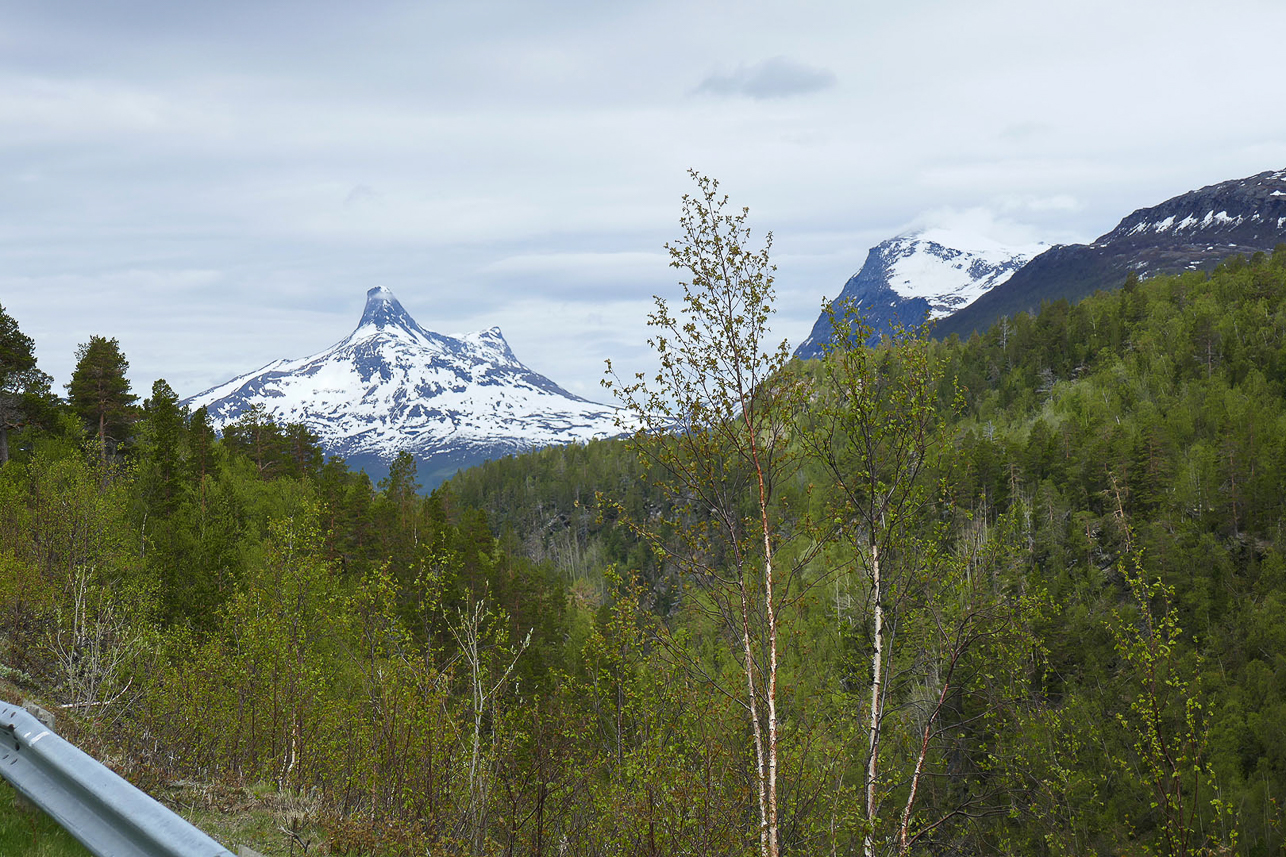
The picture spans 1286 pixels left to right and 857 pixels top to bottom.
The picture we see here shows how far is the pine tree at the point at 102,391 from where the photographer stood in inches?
1836

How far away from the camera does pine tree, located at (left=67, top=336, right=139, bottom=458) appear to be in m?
46.6

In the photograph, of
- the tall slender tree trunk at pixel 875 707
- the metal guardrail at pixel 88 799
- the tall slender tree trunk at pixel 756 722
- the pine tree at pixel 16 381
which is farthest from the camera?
the pine tree at pixel 16 381

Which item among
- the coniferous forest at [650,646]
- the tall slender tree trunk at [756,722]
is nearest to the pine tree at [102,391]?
the coniferous forest at [650,646]

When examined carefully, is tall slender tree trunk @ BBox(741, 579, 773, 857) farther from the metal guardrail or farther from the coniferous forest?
the metal guardrail

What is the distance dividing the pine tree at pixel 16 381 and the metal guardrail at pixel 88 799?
153ft

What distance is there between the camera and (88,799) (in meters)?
4.04

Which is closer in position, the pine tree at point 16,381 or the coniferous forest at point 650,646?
the coniferous forest at point 650,646

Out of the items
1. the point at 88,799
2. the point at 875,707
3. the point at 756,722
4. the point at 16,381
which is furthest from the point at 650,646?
the point at 16,381

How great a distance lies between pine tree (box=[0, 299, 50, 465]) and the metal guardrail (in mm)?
46764

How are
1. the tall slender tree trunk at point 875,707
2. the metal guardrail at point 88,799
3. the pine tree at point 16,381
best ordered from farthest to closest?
1. the pine tree at point 16,381
2. the tall slender tree trunk at point 875,707
3. the metal guardrail at point 88,799

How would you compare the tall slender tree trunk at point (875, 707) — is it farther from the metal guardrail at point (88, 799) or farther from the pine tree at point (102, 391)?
the pine tree at point (102, 391)

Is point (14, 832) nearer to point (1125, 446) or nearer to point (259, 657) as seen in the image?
point (259, 657)

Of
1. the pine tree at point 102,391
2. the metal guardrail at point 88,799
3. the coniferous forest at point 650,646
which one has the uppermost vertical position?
the pine tree at point 102,391

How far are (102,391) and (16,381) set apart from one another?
4.16 m
